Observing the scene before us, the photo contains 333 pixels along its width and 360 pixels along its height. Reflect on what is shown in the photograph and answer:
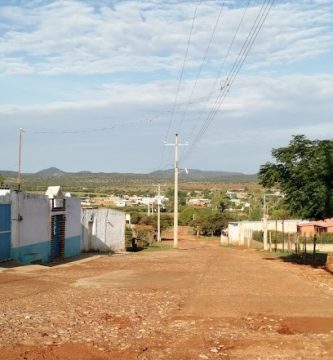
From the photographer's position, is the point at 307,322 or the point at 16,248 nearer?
the point at 307,322

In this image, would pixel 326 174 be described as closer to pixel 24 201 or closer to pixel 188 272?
pixel 188 272

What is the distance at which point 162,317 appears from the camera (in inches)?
455

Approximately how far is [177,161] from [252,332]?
3955cm

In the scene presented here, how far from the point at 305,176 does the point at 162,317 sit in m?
14.4

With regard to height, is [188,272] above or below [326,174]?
below

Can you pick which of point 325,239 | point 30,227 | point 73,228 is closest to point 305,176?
point 30,227

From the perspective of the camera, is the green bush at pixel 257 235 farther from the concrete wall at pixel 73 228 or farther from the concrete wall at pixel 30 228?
the concrete wall at pixel 30 228

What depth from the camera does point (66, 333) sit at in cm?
954

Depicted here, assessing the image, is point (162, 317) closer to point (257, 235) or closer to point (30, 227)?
point (30, 227)

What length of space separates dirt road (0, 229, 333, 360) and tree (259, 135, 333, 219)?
542 centimetres

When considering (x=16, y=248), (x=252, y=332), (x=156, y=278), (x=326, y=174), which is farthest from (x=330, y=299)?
(x=16, y=248)

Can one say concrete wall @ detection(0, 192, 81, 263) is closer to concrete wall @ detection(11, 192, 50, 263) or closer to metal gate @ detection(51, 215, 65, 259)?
concrete wall @ detection(11, 192, 50, 263)

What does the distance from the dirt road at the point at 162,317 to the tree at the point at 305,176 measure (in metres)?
5.42

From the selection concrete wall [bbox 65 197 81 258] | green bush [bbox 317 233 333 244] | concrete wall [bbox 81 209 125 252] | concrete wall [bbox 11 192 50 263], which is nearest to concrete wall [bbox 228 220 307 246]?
green bush [bbox 317 233 333 244]
